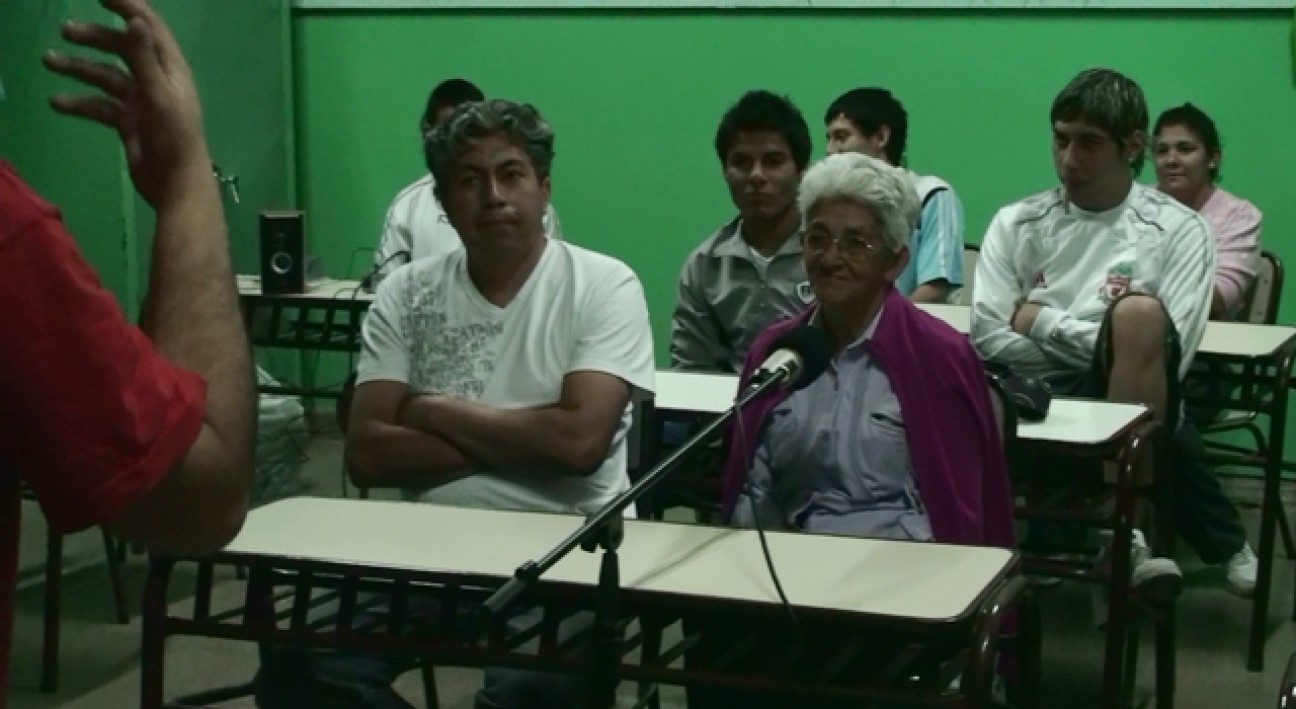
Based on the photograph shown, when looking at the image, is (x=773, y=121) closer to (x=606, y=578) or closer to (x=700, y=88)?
(x=700, y=88)

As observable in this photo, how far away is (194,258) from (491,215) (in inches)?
72.7

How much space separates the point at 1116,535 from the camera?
118 inches

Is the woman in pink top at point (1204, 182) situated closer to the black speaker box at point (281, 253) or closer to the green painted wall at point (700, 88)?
the green painted wall at point (700, 88)

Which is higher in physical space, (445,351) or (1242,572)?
(445,351)

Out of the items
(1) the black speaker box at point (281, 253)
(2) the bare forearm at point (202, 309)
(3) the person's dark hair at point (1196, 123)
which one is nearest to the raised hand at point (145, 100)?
(2) the bare forearm at point (202, 309)

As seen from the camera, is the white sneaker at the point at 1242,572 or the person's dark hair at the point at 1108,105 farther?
the white sneaker at the point at 1242,572

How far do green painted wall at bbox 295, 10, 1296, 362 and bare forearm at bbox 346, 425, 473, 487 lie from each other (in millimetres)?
3464

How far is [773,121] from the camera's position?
4035 millimetres

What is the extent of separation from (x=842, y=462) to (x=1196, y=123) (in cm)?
289

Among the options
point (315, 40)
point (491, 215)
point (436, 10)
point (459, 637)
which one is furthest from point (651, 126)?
point (459, 637)

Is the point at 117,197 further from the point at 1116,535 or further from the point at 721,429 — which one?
the point at 721,429

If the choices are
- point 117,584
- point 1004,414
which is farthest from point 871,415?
point 117,584

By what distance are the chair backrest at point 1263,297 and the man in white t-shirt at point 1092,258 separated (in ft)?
3.12

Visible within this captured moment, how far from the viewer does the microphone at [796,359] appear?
1975 mm
